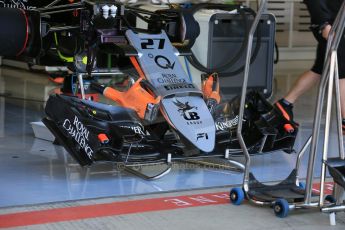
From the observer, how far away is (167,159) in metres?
5.52

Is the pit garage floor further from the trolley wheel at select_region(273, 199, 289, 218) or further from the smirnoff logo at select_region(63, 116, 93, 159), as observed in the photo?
the smirnoff logo at select_region(63, 116, 93, 159)

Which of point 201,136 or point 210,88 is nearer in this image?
point 201,136

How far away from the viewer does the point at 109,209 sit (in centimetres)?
488

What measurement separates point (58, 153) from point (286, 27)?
8351mm

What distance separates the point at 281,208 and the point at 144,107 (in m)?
1.34

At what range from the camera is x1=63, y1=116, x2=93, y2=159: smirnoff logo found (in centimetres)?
529

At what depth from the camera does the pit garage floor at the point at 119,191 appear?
4652 mm

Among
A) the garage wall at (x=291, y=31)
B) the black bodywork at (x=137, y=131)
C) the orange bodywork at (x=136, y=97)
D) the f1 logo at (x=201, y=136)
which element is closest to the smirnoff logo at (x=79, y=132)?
the black bodywork at (x=137, y=131)

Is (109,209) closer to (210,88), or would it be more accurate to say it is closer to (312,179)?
(312,179)

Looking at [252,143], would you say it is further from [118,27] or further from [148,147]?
[118,27]

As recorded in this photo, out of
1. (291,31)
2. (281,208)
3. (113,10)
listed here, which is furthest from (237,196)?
(291,31)

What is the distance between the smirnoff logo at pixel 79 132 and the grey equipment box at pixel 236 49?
341cm

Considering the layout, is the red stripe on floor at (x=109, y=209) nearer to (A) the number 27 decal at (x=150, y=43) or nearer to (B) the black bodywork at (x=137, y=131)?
(B) the black bodywork at (x=137, y=131)

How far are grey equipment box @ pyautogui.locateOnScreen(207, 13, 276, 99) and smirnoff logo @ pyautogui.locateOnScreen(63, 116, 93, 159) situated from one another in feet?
11.2
